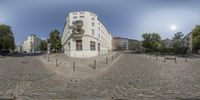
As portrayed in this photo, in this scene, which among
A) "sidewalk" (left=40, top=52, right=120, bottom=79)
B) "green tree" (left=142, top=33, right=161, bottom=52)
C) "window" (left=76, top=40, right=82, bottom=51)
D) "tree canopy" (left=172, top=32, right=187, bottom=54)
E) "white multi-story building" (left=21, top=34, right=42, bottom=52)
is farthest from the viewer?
"green tree" (left=142, top=33, right=161, bottom=52)

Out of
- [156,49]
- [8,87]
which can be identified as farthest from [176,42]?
[8,87]

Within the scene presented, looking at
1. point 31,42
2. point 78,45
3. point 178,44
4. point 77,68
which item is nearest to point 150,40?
point 178,44

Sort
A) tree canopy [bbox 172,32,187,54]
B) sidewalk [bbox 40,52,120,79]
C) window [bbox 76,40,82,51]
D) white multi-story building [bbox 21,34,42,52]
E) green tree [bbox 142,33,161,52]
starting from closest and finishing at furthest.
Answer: sidewalk [bbox 40,52,120,79], white multi-story building [bbox 21,34,42,52], window [bbox 76,40,82,51], tree canopy [bbox 172,32,187,54], green tree [bbox 142,33,161,52]

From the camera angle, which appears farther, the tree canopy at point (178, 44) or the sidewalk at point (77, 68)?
the tree canopy at point (178, 44)

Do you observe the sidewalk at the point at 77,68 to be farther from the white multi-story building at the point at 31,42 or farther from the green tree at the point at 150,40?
the green tree at the point at 150,40

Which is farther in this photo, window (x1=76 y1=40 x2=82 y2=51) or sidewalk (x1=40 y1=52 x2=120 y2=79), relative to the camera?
window (x1=76 y1=40 x2=82 y2=51)

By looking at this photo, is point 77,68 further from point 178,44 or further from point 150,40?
point 150,40

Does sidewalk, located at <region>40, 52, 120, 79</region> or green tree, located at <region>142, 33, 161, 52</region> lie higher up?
green tree, located at <region>142, 33, 161, 52</region>

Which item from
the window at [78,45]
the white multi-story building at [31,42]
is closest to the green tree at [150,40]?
the window at [78,45]

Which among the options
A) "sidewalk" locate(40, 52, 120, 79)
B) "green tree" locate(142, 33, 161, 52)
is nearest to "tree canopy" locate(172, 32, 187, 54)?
"green tree" locate(142, 33, 161, 52)

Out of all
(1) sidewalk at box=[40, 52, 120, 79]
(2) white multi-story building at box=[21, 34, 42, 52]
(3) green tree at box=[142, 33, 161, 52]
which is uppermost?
(3) green tree at box=[142, 33, 161, 52]

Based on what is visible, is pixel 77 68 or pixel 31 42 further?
pixel 31 42

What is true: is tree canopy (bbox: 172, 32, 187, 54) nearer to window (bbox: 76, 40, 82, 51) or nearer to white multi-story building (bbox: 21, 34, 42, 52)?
window (bbox: 76, 40, 82, 51)

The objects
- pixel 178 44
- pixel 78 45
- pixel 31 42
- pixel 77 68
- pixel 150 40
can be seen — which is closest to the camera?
pixel 77 68
